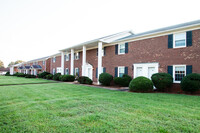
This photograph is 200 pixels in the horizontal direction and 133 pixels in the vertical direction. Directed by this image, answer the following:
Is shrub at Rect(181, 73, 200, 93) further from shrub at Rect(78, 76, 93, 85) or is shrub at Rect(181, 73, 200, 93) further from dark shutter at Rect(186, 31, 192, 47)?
shrub at Rect(78, 76, 93, 85)

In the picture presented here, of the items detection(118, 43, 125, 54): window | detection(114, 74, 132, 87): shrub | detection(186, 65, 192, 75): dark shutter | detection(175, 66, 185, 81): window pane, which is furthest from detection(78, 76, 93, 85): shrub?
detection(186, 65, 192, 75): dark shutter

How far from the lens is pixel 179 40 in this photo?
1134 cm

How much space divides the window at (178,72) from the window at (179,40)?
6.10 ft

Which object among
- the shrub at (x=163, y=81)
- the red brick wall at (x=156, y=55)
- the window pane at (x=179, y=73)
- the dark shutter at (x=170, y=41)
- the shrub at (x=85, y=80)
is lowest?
the shrub at (x=85, y=80)

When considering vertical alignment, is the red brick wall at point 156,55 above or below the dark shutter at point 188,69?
above

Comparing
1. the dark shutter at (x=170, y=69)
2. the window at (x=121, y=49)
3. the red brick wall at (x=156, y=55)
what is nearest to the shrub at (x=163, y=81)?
the dark shutter at (x=170, y=69)

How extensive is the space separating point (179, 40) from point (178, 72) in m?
2.85

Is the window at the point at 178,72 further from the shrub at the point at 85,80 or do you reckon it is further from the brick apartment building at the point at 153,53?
the shrub at the point at 85,80

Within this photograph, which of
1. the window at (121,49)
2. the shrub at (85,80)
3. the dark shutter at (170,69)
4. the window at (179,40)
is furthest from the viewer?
the shrub at (85,80)

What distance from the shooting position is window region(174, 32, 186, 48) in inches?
437

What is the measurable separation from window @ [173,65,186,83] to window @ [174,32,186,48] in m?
1.86

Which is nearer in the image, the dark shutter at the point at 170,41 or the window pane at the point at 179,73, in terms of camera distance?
the window pane at the point at 179,73

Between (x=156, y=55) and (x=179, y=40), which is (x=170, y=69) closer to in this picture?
(x=156, y=55)

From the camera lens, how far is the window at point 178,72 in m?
11.0
